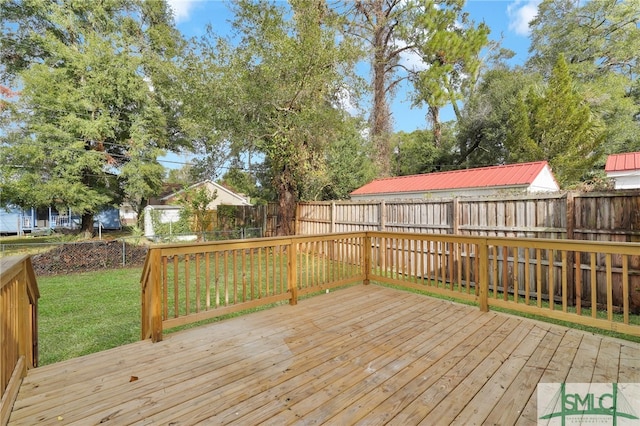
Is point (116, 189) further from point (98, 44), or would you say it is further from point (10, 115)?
point (98, 44)

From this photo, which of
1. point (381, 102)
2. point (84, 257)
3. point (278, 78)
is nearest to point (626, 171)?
point (381, 102)

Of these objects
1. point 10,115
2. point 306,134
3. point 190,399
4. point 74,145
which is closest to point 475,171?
point 306,134

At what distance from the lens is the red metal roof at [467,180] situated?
27.3 ft

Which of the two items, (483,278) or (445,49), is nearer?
(483,278)

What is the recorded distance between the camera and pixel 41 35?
12.2m

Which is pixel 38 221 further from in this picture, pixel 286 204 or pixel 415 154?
pixel 415 154

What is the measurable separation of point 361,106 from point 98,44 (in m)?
11.1

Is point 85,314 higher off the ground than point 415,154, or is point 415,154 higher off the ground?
point 415,154

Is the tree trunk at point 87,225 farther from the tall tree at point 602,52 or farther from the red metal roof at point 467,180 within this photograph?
the tall tree at point 602,52

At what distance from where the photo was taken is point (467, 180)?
9.30 m

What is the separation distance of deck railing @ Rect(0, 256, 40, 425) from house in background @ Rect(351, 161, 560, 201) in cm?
897

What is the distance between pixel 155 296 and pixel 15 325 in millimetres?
885

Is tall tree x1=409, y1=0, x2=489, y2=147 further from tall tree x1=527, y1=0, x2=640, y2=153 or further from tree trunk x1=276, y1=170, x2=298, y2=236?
tree trunk x1=276, y1=170, x2=298, y2=236

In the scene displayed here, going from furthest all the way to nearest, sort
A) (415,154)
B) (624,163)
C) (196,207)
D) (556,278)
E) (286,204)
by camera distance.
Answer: (415,154), (196,207), (286,204), (624,163), (556,278)
